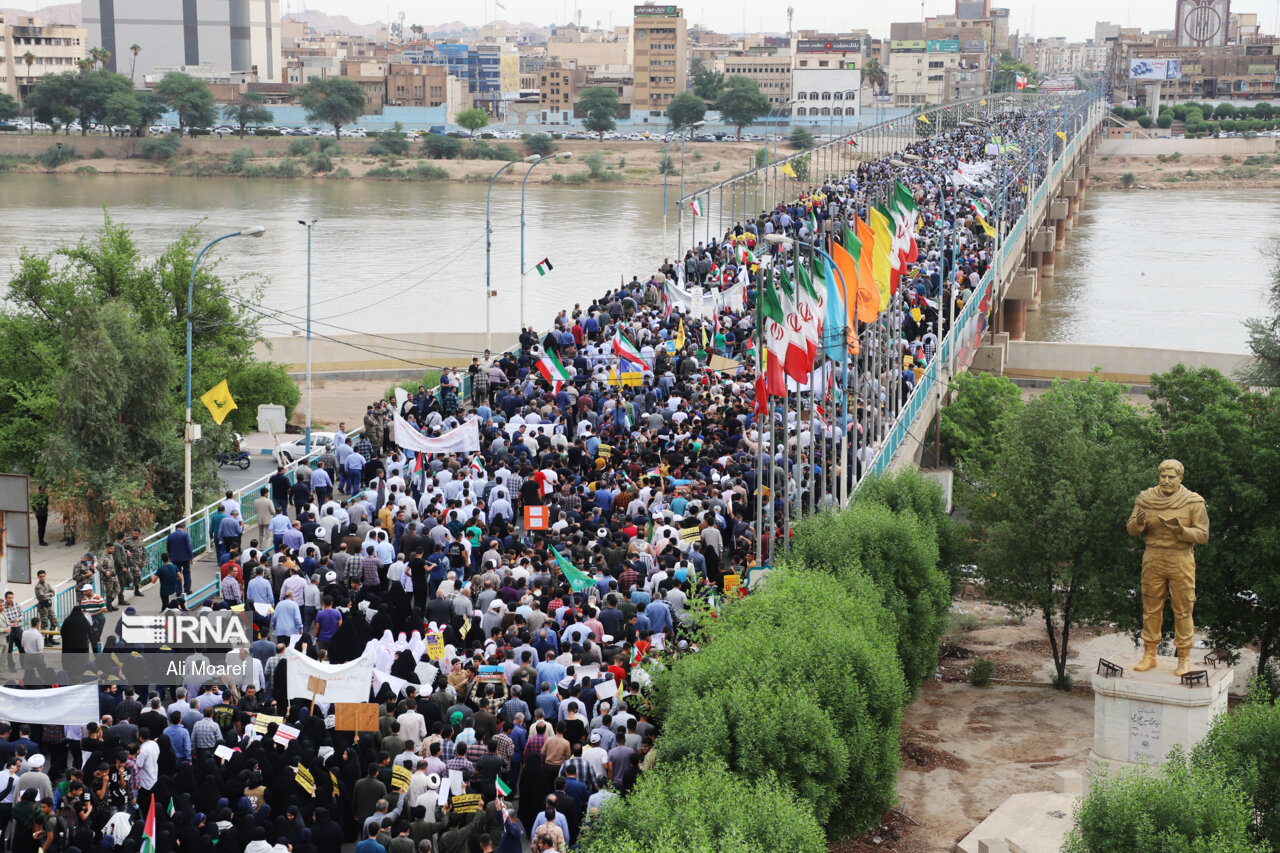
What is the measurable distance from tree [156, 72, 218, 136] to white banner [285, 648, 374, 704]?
369ft

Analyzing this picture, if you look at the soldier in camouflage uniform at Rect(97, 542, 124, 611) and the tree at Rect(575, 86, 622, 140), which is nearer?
the soldier in camouflage uniform at Rect(97, 542, 124, 611)

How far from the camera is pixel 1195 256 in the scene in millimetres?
78188

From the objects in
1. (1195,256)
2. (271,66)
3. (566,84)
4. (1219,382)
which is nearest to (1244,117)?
(566,84)

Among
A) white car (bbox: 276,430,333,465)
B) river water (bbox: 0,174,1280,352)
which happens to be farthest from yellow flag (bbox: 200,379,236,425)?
river water (bbox: 0,174,1280,352)

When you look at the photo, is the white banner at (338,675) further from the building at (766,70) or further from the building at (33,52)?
the building at (766,70)

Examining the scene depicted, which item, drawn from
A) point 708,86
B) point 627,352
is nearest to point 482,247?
point 627,352

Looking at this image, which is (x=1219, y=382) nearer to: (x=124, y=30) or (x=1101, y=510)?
(x=1101, y=510)

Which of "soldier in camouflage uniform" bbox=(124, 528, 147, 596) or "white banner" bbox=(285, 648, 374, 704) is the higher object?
"white banner" bbox=(285, 648, 374, 704)

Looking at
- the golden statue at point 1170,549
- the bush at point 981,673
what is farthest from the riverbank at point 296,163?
the golden statue at point 1170,549

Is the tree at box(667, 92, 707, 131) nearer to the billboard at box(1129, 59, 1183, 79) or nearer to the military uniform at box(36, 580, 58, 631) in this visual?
the billboard at box(1129, 59, 1183, 79)

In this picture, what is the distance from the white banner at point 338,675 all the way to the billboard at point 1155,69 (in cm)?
18556

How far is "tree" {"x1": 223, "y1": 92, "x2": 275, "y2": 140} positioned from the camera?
126m

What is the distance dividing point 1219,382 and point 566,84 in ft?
493

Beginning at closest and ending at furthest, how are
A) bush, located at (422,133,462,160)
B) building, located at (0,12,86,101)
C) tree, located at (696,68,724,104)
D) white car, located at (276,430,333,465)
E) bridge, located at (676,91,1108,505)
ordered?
bridge, located at (676,91,1108,505) < white car, located at (276,430,333,465) < bush, located at (422,133,462,160) < building, located at (0,12,86,101) < tree, located at (696,68,724,104)
